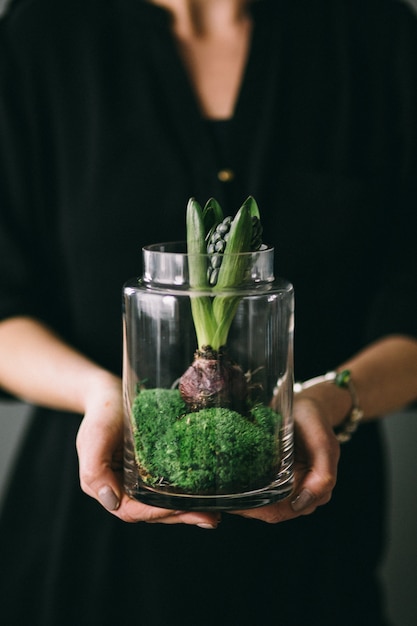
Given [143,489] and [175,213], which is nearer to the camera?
[143,489]

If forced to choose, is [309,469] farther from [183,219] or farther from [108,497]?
[183,219]

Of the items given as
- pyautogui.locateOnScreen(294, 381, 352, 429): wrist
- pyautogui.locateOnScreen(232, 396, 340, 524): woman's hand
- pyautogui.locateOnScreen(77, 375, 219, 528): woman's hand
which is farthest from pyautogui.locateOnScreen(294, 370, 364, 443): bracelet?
pyautogui.locateOnScreen(77, 375, 219, 528): woman's hand

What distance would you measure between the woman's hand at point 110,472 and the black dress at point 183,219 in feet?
1.04

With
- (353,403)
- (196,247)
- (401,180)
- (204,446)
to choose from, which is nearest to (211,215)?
(196,247)

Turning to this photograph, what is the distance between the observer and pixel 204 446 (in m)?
0.53

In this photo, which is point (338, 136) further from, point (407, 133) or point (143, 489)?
point (143, 489)

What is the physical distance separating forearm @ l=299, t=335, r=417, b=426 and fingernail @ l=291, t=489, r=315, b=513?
5.5 inches

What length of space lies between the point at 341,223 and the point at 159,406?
484mm

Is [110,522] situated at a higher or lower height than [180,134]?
lower

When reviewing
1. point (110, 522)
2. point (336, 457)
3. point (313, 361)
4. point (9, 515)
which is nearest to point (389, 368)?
point (313, 361)

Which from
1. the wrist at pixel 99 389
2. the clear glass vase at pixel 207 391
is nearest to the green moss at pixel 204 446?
the clear glass vase at pixel 207 391

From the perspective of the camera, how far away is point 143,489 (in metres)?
0.56

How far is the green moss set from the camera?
527 millimetres

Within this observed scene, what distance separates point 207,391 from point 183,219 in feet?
1.38
